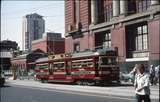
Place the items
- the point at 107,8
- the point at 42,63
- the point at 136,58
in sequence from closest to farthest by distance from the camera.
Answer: the point at 42,63 < the point at 136,58 < the point at 107,8

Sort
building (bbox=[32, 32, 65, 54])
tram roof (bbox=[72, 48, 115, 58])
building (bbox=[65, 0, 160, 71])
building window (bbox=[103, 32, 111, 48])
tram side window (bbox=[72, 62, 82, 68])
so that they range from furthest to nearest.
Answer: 1. building (bbox=[32, 32, 65, 54])
2. building window (bbox=[103, 32, 111, 48])
3. building (bbox=[65, 0, 160, 71])
4. tram side window (bbox=[72, 62, 82, 68])
5. tram roof (bbox=[72, 48, 115, 58])

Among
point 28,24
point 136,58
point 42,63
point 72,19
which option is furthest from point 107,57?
point 28,24

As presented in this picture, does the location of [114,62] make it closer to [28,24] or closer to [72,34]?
[72,34]

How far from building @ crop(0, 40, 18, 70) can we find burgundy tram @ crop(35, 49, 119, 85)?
255ft

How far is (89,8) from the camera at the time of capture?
65.7 meters

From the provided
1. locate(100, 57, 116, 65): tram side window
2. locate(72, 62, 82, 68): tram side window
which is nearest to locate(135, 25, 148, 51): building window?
locate(72, 62, 82, 68): tram side window

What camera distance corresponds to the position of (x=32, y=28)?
347ft

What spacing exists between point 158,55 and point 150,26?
13.2ft

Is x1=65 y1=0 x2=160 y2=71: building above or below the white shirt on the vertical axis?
above

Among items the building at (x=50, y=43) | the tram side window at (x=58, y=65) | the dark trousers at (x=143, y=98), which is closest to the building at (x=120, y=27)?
the tram side window at (x=58, y=65)

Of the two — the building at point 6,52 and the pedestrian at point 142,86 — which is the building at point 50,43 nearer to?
the building at point 6,52

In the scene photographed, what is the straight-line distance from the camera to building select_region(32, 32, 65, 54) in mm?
104575

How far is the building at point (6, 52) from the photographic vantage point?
4788 inches

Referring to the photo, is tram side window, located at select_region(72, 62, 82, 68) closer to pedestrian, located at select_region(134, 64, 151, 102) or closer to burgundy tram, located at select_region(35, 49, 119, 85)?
burgundy tram, located at select_region(35, 49, 119, 85)
